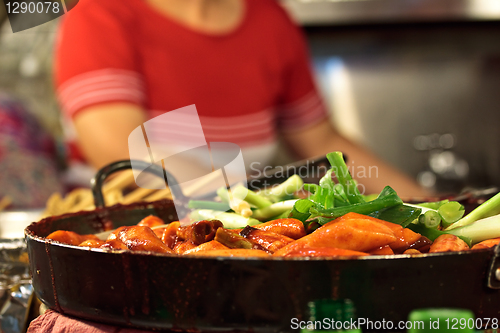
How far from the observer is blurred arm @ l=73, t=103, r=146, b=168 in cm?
174

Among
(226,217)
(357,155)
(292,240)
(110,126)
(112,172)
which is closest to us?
(292,240)

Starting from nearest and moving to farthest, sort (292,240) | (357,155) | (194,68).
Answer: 1. (292,240)
2. (194,68)
3. (357,155)

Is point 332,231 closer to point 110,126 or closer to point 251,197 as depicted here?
point 251,197

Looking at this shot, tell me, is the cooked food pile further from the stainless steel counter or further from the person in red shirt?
the stainless steel counter

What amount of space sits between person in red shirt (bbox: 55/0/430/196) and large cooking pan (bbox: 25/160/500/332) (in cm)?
112

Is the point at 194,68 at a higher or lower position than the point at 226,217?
higher

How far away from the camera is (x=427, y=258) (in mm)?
481

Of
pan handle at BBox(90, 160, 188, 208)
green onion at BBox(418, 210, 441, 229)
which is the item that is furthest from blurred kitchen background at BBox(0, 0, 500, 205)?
green onion at BBox(418, 210, 441, 229)

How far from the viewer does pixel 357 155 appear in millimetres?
2096

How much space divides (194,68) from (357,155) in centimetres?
87

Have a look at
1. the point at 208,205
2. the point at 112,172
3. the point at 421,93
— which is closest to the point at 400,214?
the point at 208,205

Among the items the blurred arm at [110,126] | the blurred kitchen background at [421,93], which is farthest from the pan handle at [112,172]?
the blurred kitchen background at [421,93]

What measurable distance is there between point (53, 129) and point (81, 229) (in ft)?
7.91

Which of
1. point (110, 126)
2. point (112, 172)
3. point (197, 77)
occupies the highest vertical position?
point (197, 77)
